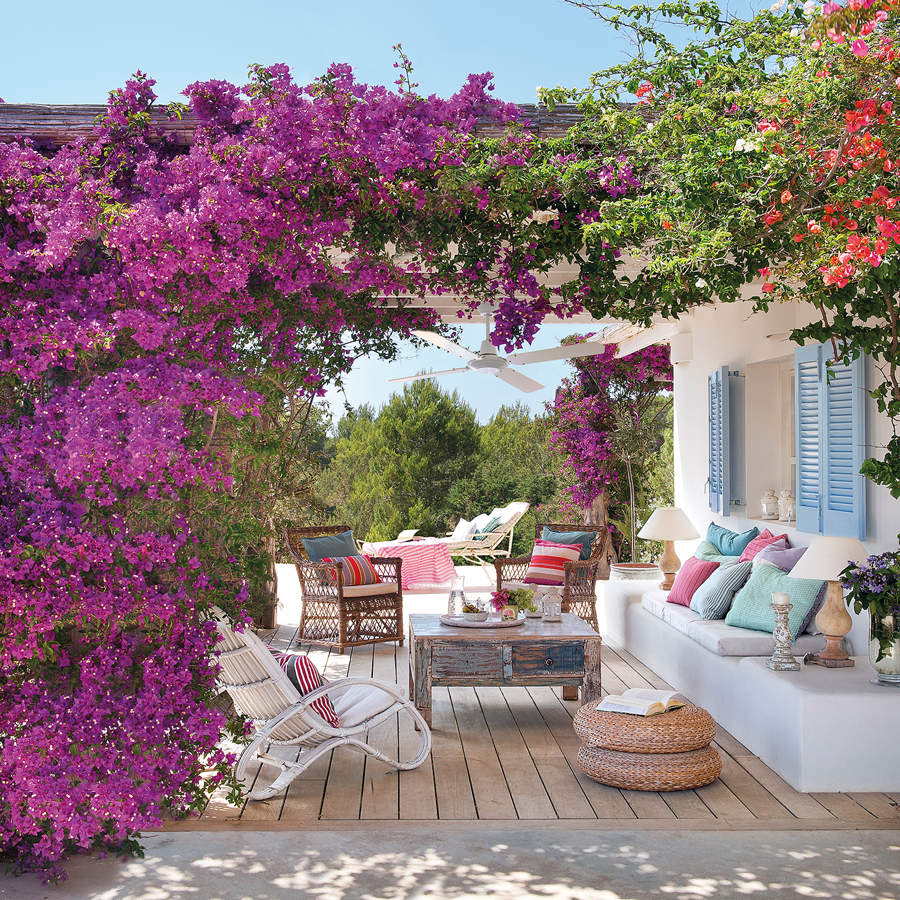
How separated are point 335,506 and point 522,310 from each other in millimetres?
11791

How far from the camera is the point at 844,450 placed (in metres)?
5.79

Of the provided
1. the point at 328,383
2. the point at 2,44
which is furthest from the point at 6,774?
the point at 2,44

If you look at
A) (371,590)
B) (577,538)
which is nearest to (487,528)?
(577,538)

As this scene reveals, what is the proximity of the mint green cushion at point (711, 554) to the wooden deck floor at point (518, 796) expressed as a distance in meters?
1.82

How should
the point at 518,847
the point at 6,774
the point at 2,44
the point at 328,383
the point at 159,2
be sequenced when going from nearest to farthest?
the point at 6,774, the point at 518,847, the point at 328,383, the point at 159,2, the point at 2,44

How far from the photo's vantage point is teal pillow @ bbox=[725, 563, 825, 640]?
5469mm

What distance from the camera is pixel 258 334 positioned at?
4145mm

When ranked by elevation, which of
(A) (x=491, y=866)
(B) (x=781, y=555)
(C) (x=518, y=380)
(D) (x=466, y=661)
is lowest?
(A) (x=491, y=866)

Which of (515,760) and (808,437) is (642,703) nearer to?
(515,760)

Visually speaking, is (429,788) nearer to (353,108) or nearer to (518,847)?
(518,847)

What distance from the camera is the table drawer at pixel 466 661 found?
5590 millimetres

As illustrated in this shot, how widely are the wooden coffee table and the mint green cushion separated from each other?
1741 millimetres

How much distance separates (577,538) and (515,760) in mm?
4094

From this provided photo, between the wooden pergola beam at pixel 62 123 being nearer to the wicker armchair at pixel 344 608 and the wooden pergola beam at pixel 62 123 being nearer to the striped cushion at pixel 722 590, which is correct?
the striped cushion at pixel 722 590
